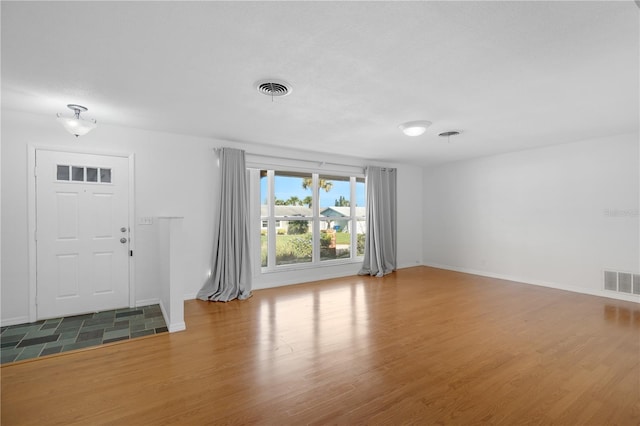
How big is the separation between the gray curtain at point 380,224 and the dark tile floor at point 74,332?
13.0 ft

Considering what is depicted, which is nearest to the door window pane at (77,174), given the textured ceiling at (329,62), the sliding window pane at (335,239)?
the textured ceiling at (329,62)

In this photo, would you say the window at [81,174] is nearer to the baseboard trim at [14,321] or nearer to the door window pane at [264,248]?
the baseboard trim at [14,321]

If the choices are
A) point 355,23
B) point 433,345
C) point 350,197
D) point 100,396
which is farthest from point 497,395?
point 350,197

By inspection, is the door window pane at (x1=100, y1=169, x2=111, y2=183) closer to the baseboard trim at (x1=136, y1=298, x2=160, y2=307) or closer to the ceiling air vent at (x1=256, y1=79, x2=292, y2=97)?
the baseboard trim at (x1=136, y1=298, x2=160, y2=307)

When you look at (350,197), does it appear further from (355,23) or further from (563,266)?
(355,23)

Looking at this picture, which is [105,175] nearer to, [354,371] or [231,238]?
[231,238]

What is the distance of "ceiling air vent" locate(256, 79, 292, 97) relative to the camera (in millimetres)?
2557

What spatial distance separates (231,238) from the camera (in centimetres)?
451

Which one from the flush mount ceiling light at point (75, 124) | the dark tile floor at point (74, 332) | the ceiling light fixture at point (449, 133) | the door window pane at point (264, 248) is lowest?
the dark tile floor at point (74, 332)

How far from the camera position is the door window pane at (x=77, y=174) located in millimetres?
3699

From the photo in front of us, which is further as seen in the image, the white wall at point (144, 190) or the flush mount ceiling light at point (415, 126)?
the flush mount ceiling light at point (415, 126)

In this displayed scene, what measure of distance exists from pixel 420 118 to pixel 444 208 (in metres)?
3.81

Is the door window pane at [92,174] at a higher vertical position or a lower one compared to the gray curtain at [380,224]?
higher

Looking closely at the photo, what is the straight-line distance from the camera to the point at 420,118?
11.6 feet
